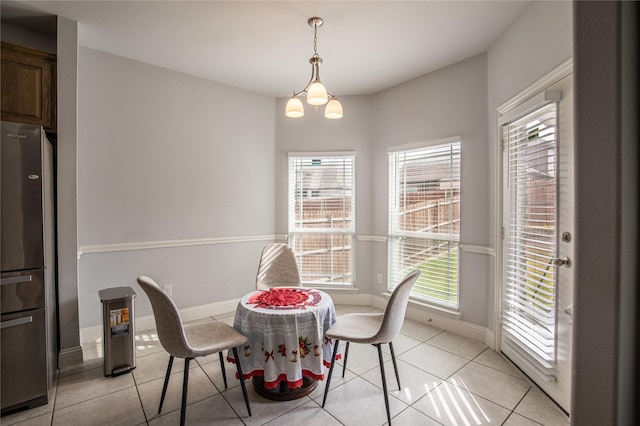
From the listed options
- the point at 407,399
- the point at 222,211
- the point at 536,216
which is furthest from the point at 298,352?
the point at 222,211

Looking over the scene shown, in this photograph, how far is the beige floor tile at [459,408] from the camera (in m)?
1.88

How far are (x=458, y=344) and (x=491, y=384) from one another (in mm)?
675

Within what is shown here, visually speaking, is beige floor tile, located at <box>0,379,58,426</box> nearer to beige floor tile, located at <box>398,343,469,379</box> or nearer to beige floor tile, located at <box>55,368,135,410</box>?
beige floor tile, located at <box>55,368,135,410</box>

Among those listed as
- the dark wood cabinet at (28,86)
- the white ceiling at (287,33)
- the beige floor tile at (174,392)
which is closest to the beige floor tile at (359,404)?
the beige floor tile at (174,392)

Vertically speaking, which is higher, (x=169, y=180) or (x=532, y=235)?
(x=169, y=180)

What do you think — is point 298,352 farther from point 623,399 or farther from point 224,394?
point 623,399

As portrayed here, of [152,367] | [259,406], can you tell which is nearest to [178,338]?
[259,406]

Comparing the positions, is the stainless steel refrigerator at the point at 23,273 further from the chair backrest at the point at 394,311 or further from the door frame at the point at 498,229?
Result: the door frame at the point at 498,229

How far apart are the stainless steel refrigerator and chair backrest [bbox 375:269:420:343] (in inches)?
91.4

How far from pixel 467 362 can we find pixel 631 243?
2.39 m

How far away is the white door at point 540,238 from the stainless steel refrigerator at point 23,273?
3.49 meters

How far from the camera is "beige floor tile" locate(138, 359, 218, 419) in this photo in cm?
202

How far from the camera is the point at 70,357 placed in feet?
8.15

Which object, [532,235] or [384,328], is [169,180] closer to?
[384,328]
